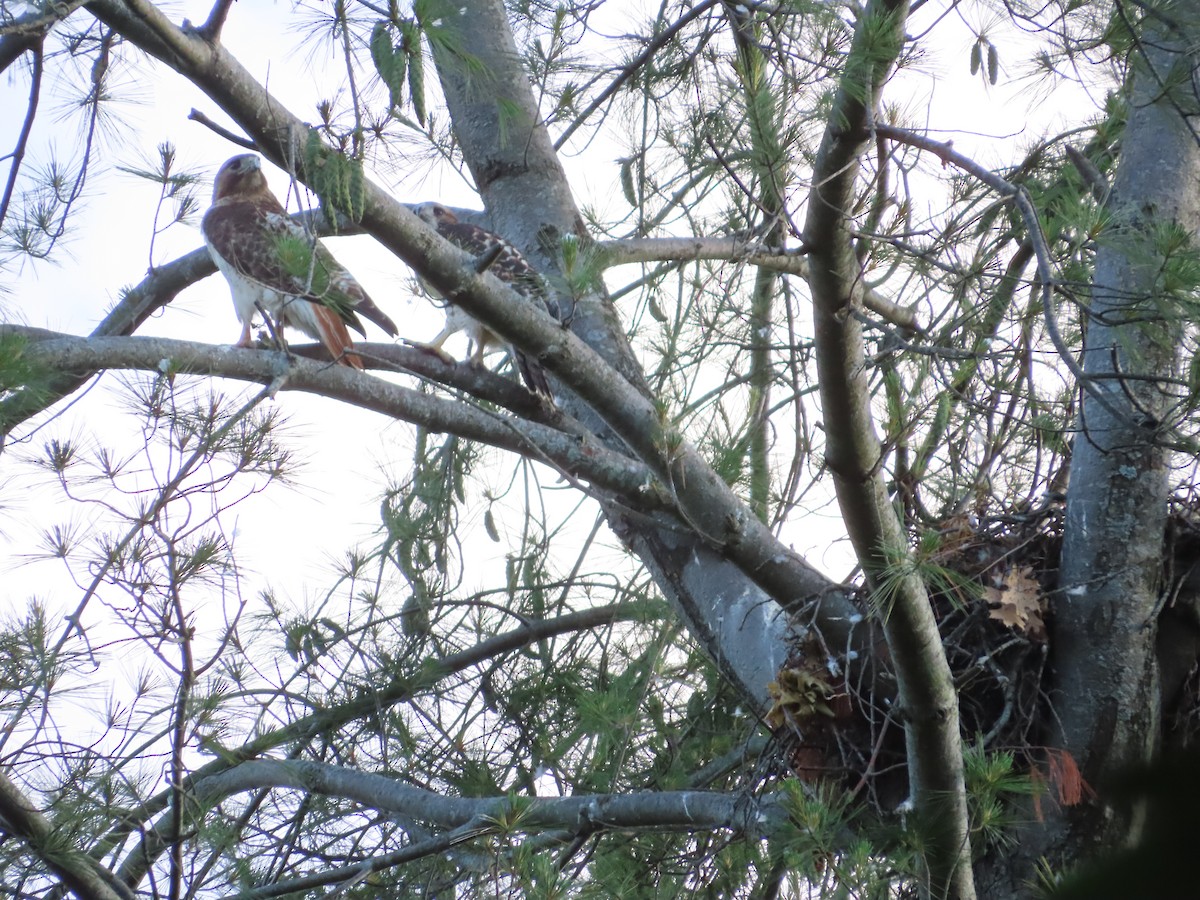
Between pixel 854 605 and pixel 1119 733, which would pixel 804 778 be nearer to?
pixel 854 605

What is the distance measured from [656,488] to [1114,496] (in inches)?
40.8

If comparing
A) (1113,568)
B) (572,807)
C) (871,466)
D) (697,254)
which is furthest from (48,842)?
(697,254)

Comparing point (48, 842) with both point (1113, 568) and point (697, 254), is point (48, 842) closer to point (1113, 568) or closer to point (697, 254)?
point (1113, 568)

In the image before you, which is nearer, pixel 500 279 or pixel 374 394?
pixel 374 394

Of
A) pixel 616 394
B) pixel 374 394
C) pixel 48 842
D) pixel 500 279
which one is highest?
pixel 500 279

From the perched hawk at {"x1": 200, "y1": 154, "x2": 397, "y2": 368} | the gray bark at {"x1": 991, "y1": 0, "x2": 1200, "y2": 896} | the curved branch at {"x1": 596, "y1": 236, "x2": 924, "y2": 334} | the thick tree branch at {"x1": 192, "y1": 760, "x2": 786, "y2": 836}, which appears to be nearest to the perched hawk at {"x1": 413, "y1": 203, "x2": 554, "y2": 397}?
the perched hawk at {"x1": 200, "y1": 154, "x2": 397, "y2": 368}

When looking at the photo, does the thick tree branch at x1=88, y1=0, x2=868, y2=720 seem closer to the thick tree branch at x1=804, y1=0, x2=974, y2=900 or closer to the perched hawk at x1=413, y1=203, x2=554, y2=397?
the thick tree branch at x1=804, y1=0, x2=974, y2=900

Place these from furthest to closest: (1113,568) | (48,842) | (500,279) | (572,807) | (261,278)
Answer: (261,278) → (500,279) → (572,807) → (1113,568) → (48,842)

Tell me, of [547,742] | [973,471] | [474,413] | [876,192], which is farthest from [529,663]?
[876,192]

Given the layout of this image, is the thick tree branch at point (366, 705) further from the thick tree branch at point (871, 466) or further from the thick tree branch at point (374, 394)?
the thick tree branch at point (871, 466)

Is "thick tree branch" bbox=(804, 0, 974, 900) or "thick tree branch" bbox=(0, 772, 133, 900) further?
"thick tree branch" bbox=(0, 772, 133, 900)

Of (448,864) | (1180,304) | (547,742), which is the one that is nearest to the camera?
(1180,304)

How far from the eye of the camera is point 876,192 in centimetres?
225

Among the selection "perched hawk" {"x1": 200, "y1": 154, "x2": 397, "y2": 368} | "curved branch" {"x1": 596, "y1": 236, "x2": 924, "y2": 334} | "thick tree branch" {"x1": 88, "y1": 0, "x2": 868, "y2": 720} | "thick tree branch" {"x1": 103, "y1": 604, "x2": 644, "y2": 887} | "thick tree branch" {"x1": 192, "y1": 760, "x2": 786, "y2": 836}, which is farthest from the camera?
"perched hawk" {"x1": 200, "y1": 154, "x2": 397, "y2": 368}
